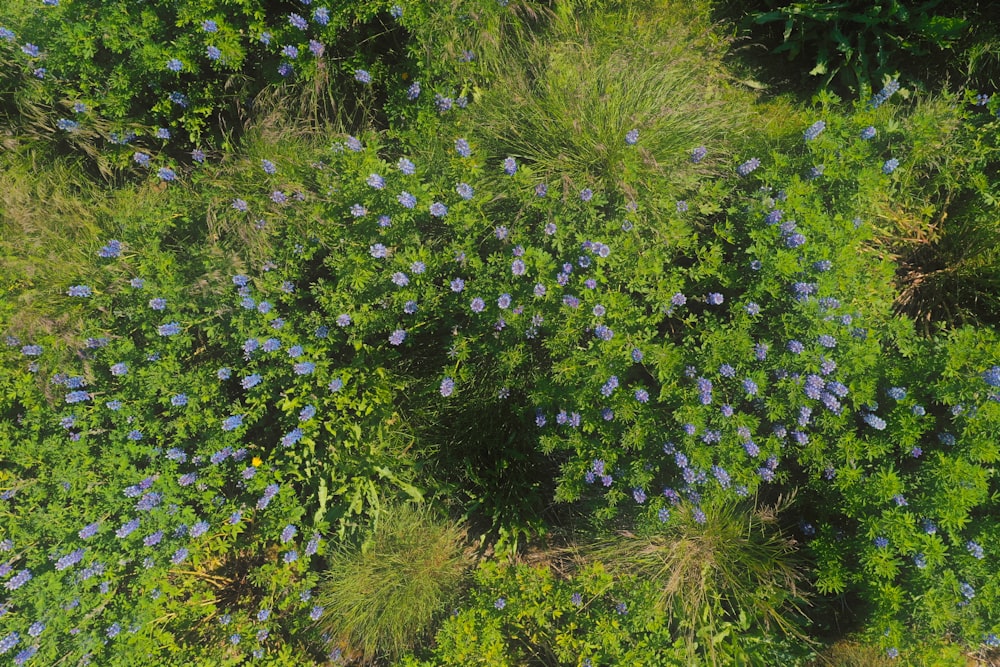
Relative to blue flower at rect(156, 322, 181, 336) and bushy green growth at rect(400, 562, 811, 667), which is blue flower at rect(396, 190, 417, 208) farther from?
bushy green growth at rect(400, 562, 811, 667)

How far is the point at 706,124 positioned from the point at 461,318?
2.00 m

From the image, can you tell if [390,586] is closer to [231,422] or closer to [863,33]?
[231,422]

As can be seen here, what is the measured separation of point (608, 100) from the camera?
3.32 meters

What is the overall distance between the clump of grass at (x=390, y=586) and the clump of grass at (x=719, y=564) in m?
1.13

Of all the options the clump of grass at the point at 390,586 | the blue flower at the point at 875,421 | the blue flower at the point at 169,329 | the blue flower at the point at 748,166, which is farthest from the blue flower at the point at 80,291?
the blue flower at the point at 875,421

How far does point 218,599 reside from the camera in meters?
3.63

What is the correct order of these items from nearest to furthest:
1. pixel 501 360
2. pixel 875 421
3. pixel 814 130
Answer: pixel 875 421 < pixel 814 130 < pixel 501 360

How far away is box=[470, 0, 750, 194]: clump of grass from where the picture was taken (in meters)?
3.29

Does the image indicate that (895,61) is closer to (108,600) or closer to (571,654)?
(571,654)

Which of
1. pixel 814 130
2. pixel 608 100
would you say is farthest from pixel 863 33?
pixel 608 100

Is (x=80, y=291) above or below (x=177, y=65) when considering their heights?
below

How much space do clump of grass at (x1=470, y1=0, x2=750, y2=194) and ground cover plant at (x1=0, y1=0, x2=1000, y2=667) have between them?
24 mm

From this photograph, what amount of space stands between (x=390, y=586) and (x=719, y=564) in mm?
2130

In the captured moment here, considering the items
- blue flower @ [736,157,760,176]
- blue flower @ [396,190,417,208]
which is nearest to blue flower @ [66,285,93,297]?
blue flower @ [396,190,417,208]
